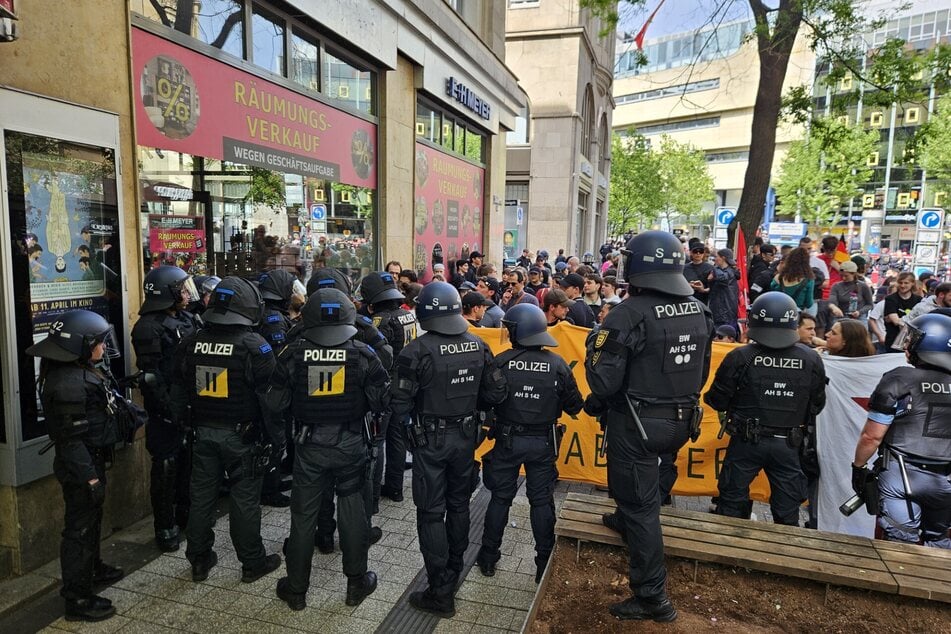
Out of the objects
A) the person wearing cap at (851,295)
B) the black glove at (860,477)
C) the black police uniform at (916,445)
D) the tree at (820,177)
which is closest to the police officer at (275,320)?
the black glove at (860,477)

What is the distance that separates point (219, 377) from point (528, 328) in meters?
2.20

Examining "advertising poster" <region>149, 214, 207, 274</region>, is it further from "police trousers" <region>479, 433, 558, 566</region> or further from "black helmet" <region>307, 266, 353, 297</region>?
"police trousers" <region>479, 433, 558, 566</region>

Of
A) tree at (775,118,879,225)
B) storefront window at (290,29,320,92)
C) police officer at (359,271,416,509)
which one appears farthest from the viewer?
tree at (775,118,879,225)

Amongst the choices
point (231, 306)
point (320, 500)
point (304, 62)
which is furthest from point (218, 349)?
point (304, 62)

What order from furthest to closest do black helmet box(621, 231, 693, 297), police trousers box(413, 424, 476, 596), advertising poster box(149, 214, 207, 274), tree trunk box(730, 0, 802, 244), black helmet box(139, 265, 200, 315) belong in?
tree trunk box(730, 0, 802, 244)
advertising poster box(149, 214, 207, 274)
black helmet box(139, 265, 200, 315)
police trousers box(413, 424, 476, 596)
black helmet box(621, 231, 693, 297)

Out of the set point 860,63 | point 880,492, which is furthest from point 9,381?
point 860,63

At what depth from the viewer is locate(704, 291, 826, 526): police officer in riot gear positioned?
4.16 m

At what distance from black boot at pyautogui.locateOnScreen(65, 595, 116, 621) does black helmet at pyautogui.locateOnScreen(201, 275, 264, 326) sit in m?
1.94

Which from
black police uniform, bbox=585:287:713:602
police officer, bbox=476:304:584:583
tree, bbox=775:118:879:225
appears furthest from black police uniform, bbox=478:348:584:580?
tree, bbox=775:118:879:225

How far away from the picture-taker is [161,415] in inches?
185

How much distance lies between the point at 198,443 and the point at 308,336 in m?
1.16

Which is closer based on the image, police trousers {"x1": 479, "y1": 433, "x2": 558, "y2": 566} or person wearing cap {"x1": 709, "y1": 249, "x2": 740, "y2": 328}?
police trousers {"x1": 479, "y1": 433, "x2": 558, "y2": 566}

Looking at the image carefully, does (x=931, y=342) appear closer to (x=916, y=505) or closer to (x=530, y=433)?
(x=916, y=505)

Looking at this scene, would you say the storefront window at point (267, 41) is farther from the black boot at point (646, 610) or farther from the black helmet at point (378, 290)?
the black boot at point (646, 610)
